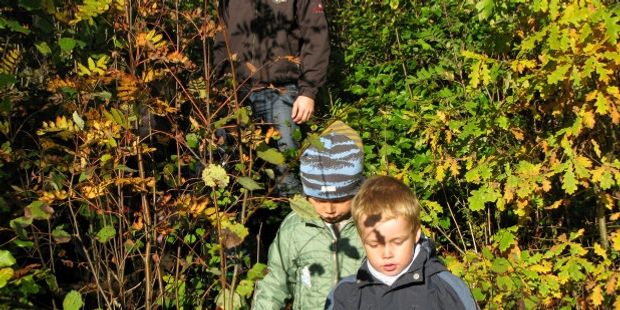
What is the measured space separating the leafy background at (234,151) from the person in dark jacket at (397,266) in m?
0.35

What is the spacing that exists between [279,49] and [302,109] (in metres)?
0.43

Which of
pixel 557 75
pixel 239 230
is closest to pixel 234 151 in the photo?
pixel 239 230

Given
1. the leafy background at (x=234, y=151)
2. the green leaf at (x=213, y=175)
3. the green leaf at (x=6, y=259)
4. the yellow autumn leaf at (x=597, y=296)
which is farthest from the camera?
the yellow autumn leaf at (x=597, y=296)

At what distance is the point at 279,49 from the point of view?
400 centimetres

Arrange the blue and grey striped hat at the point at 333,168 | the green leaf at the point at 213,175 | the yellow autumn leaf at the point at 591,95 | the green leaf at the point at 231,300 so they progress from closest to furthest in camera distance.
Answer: the green leaf at the point at 213,175, the green leaf at the point at 231,300, the blue and grey striped hat at the point at 333,168, the yellow autumn leaf at the point at 591,95

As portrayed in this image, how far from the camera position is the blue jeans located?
12.6ft

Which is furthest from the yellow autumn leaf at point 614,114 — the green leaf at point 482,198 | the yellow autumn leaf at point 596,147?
the green leaf at point 482,198

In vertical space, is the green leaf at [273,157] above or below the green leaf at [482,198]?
above

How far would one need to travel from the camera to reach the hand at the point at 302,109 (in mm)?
3826

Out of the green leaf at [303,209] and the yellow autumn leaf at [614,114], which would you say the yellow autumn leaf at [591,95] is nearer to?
the yellow autumn leaf at [614,114]

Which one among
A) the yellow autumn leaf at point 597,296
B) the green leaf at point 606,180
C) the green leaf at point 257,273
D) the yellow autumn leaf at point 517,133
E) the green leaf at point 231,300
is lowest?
the yellow autumn leaf at point 597,296

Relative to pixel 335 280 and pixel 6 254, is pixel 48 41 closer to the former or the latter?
pixel 6 254

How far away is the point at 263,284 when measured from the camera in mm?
2852

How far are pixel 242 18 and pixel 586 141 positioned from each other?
2096 millimetres
